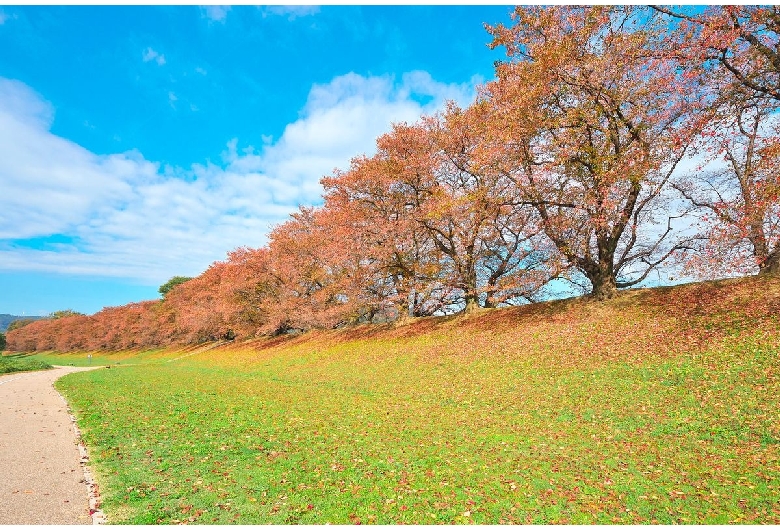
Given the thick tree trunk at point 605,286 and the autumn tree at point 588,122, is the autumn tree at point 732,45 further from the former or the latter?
the thick tree trunk at point 605,286

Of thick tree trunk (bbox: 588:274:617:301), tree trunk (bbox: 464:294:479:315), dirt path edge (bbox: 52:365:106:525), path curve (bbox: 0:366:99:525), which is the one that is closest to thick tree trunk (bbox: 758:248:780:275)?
thick tree trunk (bbox: 588:274:617:301)

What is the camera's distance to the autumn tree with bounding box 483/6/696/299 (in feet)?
52.3

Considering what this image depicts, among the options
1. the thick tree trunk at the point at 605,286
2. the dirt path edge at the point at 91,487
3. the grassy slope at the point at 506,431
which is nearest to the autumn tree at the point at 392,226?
the grassy slope at the point at 506,431

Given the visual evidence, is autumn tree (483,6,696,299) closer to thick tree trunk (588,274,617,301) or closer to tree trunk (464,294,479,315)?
thick tree trunk (588,274,617,301)

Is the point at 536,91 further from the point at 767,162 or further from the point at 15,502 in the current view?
the point at 15,502

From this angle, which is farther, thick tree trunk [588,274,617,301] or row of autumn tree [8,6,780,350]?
thick tree trunk [588,274,617,301]

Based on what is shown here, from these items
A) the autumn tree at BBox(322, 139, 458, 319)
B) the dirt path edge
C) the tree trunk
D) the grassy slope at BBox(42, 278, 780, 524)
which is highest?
the autumn tree at BBox(322, 139, 458, 319)

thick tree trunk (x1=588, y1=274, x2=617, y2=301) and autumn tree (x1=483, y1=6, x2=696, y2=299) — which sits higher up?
autumn tree (x1=483, y1=6, x2=696, y2=299)

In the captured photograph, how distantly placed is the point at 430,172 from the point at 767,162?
55.0 ft

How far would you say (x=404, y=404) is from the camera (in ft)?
47.4

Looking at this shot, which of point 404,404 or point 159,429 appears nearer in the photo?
point 159,429

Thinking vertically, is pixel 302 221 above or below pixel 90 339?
above

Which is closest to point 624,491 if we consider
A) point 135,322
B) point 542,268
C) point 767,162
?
point 767,162

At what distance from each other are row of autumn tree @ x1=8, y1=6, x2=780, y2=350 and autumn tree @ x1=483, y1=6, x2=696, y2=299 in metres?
0.08
